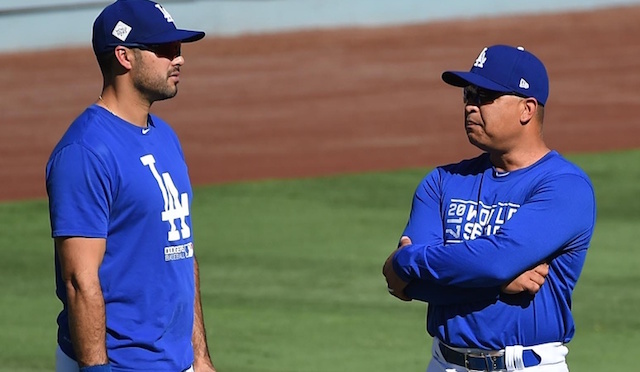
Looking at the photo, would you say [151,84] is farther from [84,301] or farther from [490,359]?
[490,359]

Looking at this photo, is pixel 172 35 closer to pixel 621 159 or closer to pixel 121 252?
pixel 121 252

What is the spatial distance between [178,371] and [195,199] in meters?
8.12

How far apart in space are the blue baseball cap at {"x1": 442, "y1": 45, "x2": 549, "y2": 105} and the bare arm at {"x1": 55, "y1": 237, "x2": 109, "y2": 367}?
5.17 ft

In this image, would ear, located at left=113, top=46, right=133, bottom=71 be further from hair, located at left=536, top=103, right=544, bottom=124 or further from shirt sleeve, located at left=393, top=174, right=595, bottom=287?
hair, located at left=536, top=103, right=544, bottom=124

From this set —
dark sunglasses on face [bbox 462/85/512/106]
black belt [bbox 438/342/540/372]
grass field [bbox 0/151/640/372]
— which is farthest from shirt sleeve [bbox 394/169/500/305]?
grass field [bbox 0/151/640/372]

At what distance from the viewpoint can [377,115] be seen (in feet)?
48.8

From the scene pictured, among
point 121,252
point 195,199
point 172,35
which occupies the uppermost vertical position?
point 172,35

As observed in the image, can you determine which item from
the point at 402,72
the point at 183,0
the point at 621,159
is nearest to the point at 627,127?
the point at 621,159

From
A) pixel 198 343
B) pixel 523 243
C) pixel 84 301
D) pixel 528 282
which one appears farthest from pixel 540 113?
pixel 84 301

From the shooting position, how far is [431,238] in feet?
15.4

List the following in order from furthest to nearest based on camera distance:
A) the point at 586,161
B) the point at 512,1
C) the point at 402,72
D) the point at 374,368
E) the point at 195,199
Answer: the point at 512,1 < the point at 402,72 < the point at 586,161 < the point at 195,199 < the point at 374,368

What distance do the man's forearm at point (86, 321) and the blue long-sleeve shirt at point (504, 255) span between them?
119 cm

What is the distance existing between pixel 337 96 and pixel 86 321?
1135cm

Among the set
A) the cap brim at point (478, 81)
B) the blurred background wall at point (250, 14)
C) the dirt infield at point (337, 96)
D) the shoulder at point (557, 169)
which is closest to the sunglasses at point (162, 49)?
the cap brim at point (478, 81)
